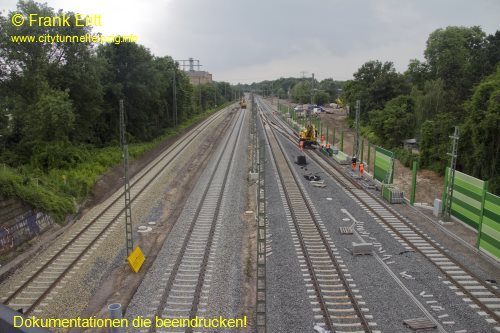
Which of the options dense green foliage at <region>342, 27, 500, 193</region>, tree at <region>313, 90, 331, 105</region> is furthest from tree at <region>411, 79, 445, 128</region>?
tree at <region>313, 90, 331, 105</region>

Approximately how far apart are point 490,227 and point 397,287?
17.2 feet

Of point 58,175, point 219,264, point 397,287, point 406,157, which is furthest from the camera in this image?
point 406,157

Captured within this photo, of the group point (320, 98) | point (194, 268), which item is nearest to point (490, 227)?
point (194, 268)

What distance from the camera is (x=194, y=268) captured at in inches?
586

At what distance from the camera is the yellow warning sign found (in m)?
14.7

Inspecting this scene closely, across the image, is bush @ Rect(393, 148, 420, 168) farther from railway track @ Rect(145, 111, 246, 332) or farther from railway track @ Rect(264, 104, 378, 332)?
railway track @ Rect(145, 111, 246, 332)

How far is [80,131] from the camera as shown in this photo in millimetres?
34469

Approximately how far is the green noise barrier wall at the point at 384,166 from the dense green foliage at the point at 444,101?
5.47 meters

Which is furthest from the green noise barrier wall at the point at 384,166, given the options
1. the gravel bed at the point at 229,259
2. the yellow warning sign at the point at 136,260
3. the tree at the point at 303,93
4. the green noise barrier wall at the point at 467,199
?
the tree at the point at 303,93

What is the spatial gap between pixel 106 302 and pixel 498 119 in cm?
2334

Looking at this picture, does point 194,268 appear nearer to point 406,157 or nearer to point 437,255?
point 437,255

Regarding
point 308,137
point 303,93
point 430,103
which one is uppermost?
point 303,93

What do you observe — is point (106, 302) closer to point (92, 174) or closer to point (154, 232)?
point (154, 232)

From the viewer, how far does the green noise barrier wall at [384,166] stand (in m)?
26.5
